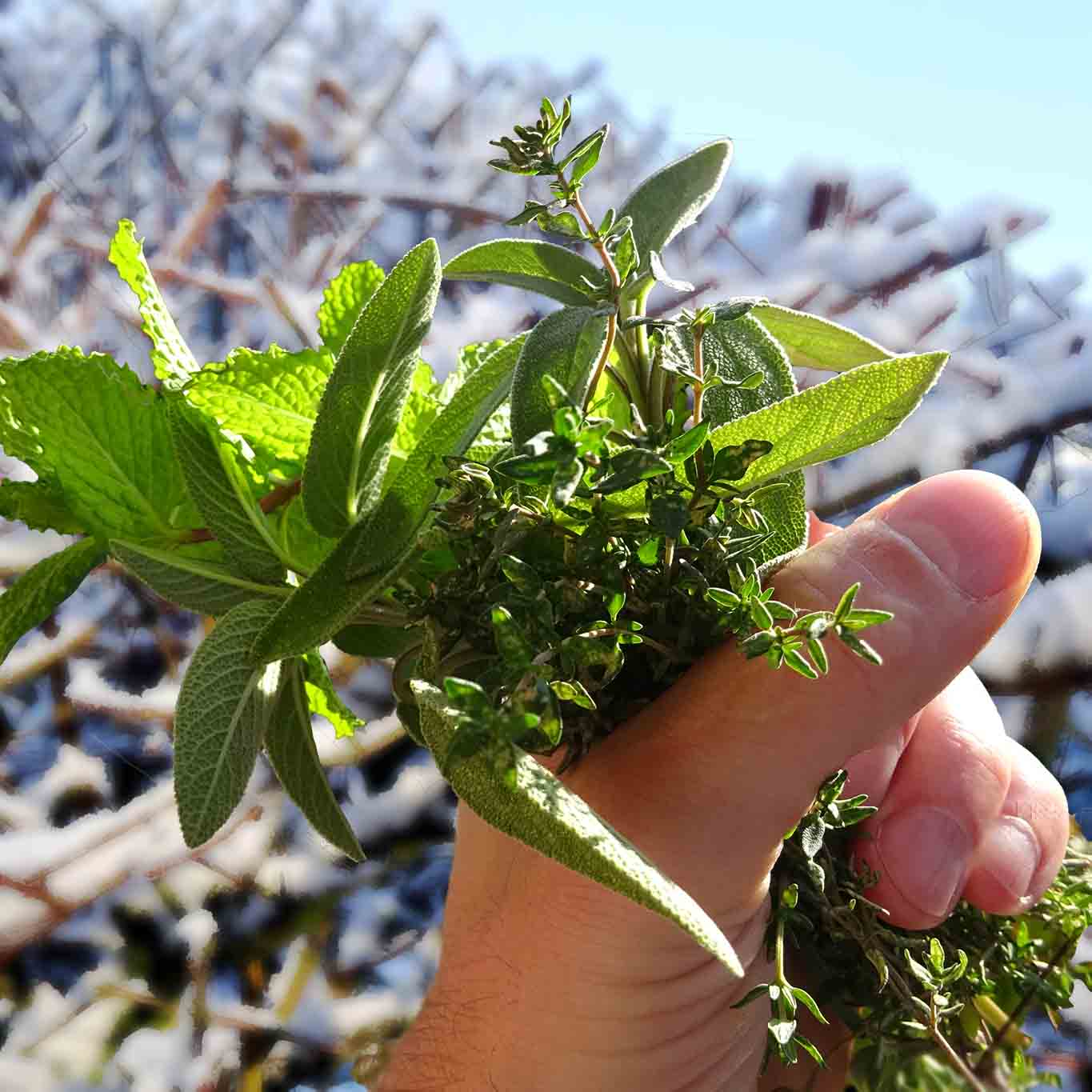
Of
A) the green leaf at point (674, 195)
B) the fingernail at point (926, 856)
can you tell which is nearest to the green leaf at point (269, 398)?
the green leaf at point (674, 195)

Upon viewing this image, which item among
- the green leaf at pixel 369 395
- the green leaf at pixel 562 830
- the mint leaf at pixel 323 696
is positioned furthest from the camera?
the mint leaf at pixel 323 696

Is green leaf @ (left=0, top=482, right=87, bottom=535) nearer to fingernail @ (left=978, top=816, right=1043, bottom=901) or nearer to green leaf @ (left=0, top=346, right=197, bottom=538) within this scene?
green leaf @ (left=0, top=346, right=197, bottom=538)

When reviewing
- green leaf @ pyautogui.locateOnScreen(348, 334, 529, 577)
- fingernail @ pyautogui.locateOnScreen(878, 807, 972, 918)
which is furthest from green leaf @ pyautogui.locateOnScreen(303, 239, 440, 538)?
fingernail @ pyautogui.locateOnScreen(878, 807, 972, 918)

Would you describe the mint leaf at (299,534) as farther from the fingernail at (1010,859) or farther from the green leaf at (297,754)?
the fingernail at (1010,859)

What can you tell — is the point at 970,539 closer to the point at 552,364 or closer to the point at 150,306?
the point at 552,364

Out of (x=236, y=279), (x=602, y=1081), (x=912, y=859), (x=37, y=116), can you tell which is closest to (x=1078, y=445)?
(x=912, y=859)

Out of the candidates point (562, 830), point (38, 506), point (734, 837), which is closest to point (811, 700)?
point (734, 837)
